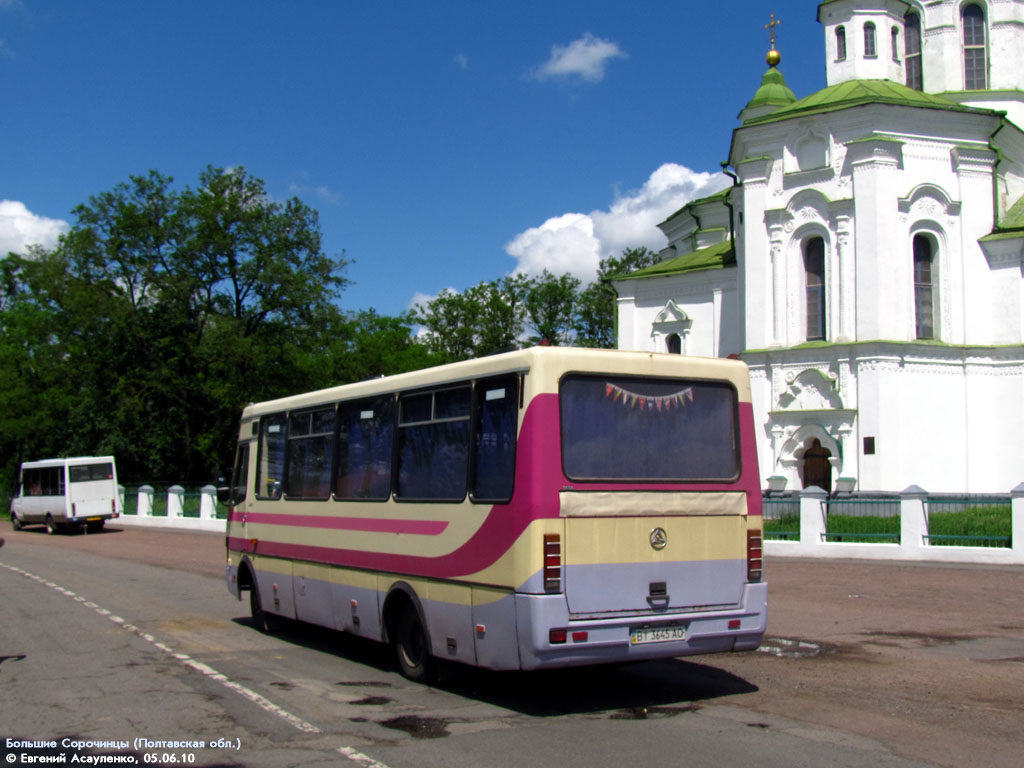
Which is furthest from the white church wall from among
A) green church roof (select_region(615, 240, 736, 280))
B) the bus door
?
the bus door

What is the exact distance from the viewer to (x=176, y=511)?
4000cm

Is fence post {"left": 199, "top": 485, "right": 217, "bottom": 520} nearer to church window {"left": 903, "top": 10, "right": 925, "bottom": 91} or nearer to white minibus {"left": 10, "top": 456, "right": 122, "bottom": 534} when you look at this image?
white minibus {"left": 10, "top": 456, "right": 122, "bottom": 534}

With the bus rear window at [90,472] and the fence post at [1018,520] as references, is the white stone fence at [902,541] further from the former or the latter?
the bus rear window at [90,472]

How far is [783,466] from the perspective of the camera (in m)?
34.3

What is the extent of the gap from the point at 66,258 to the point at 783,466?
38742 mm

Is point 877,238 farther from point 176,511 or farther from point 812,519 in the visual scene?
point 176,511

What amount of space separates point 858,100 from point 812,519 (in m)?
17.4

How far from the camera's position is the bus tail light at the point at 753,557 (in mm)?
8305

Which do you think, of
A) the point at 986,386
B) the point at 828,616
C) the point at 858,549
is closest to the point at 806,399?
the point at 986,386

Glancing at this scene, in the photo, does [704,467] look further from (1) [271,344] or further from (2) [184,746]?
(1) [271,344]

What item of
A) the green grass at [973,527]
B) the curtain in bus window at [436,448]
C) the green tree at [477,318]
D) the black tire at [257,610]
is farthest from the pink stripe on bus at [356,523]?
the green tree at [477,318]

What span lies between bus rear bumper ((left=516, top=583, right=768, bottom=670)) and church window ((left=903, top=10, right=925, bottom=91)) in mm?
38938

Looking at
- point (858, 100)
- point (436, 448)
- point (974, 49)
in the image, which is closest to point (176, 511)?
point (858, 100)

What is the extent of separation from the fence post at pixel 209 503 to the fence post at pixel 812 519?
75.3ft
